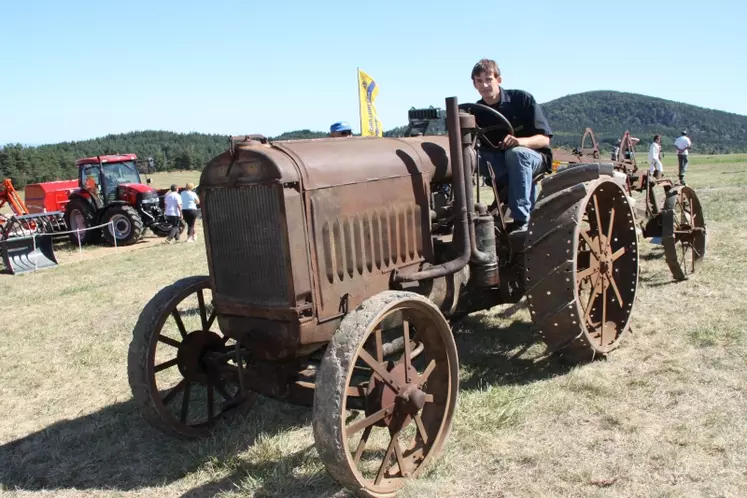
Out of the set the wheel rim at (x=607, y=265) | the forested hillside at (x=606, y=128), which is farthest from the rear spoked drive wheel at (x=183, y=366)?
the forested hillside at (x=606, y=128)

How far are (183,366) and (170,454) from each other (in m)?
0.51

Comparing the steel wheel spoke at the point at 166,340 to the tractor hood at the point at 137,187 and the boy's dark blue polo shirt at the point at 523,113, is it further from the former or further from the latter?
the tractor hood at the point at 137,187

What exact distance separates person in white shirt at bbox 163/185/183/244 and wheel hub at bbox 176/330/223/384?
11.5 meters

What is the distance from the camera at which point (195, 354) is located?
12.2 ft

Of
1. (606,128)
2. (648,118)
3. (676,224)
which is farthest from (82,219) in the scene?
(648,118)

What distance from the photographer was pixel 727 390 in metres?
3.71

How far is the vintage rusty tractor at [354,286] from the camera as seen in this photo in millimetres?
2854

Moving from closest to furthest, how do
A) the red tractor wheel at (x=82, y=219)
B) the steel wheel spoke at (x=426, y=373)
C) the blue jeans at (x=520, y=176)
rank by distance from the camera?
the steel wheel spoke at (x=426, y=373)
the blue jeans at (x=520, y=176)
the red tractor wheel at (x=82, y=219)

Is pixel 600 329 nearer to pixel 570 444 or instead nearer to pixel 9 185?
pixel 570 444

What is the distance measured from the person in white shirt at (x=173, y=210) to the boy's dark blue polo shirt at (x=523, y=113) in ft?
37.6

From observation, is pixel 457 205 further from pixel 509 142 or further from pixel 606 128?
pixel 606 128

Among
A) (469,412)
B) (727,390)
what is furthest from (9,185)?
(727,390)

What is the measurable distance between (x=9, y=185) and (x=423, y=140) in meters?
15.9

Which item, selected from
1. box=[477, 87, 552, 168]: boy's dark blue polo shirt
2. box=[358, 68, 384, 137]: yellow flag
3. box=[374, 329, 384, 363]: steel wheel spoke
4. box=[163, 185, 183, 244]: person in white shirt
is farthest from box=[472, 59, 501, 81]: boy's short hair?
box=[163, 185, 183, 244]: person in white shirt
